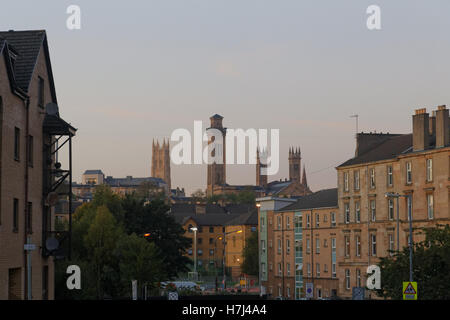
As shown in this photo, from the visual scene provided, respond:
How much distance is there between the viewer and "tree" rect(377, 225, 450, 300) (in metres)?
59.0

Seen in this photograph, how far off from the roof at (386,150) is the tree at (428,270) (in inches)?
1350

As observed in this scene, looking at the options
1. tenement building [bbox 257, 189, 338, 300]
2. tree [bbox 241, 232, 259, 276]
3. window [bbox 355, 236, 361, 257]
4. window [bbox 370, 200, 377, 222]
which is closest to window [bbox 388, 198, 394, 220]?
window [bbox 370, 200, 377, 222]

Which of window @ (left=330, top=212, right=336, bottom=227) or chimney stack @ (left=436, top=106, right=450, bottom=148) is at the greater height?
chimney stack @ (left=436, top=106, right=450, bottom=148)

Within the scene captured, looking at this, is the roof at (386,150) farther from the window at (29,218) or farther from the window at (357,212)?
the window at (29,218)

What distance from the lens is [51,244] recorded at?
41.0 metres

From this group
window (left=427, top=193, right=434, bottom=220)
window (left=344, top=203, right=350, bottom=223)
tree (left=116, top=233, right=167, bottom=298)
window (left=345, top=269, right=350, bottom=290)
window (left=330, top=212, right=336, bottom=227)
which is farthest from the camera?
window (left=330, top=212, right=336, bottom=227)

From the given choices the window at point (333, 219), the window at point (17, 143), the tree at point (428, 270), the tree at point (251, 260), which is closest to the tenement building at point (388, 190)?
the window at point (333, 219)

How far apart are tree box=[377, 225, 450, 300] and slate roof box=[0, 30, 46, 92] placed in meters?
32.4

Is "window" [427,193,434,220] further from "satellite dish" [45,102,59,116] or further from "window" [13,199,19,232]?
"window" [13,199,19,232]

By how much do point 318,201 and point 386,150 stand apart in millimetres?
26558

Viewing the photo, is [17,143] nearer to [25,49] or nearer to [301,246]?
[25,49]

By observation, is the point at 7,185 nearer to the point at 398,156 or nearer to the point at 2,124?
the point at 2,124
